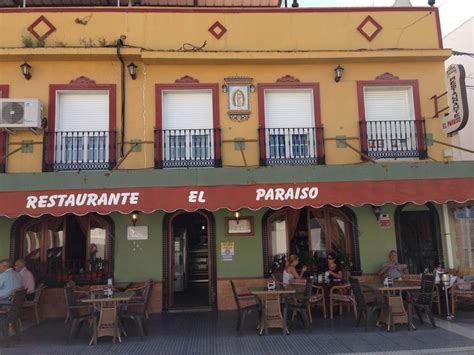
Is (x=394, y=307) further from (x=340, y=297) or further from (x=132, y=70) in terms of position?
(x=132, y=70)

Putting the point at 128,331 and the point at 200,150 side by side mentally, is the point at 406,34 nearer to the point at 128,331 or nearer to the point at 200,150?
the point at 200,150

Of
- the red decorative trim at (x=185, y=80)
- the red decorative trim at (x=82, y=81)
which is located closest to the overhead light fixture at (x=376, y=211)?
the red decorative trim at (x=185, y=80)

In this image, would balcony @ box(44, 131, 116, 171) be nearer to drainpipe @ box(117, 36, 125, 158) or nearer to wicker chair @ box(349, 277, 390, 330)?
drainpipe @ box(117, 36, 125, 158)

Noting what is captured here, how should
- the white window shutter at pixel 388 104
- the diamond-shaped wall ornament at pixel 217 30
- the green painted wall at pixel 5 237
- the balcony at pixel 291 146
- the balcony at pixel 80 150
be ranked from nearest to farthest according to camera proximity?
1. the green painted wall at pixel 5 237
2. the balcony at pixel 80 150
3. the balcony at pixel 291 146
4. the diamond-shaped wall ornament at pixel 217 30
5. the white window shutter at pixel 388 104

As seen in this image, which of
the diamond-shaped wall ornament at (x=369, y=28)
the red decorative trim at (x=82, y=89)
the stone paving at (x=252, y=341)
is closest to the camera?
the stone paving at (x=252, y=341)

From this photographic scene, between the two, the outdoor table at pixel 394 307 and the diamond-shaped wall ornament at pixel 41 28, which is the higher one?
the diamond-shaped wall ornament at pixel 41 28

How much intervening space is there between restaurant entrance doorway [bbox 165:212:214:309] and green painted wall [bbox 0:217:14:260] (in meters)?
4.01

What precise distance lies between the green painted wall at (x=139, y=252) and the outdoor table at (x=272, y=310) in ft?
11.2

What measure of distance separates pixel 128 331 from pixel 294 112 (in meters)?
6.94

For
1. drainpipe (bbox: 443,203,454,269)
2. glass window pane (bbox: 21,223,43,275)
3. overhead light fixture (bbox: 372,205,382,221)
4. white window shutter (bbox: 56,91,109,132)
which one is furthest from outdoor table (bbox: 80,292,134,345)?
drainpipe (bbox: 443,203,454,269)

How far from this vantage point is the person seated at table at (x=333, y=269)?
10570 mm

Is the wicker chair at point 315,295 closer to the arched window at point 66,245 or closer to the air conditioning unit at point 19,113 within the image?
the arched window at point 66,245

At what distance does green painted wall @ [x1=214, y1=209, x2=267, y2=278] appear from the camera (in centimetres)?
1129

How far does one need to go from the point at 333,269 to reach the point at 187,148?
4.85 meters
